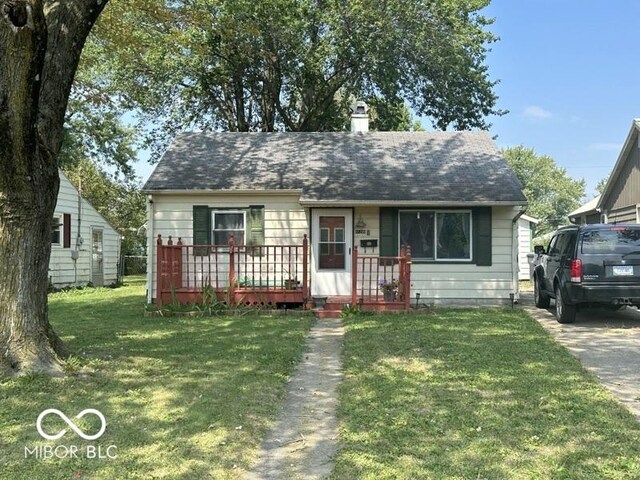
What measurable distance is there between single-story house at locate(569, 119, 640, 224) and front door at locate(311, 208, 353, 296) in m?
10.5

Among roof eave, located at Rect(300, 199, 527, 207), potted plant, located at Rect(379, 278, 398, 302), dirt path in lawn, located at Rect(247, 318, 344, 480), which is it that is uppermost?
roof eave, located at Rect(300, 199, 527, 207)

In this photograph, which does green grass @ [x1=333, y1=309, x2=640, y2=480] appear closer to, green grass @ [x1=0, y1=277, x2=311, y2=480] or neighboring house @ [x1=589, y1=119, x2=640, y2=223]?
green grass @ [x1=0, y1=277, x2=311, y2=480]

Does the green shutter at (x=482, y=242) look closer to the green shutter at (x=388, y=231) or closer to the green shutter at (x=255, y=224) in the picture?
the green shutter at (x=388, y=231)

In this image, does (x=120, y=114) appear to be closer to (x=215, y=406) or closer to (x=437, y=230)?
(x=437, y=230)

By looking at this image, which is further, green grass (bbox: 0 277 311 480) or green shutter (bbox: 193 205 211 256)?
green shutter (bbox: 193 205 211 256)

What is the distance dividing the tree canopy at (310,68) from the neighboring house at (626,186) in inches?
221

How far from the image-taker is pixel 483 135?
1445 centimetres

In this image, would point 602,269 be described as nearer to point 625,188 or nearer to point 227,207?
point 227,207

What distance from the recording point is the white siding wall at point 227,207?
11891mm

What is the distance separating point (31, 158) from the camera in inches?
204

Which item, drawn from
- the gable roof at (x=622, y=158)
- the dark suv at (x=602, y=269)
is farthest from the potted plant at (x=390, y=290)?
the gable roof at (x=622, y=158)

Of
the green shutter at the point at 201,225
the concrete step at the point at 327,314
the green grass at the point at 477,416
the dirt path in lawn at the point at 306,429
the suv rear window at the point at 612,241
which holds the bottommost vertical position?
the dirt path in lawn at the point at 306,429

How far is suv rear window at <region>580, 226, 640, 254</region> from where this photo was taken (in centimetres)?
A: 855

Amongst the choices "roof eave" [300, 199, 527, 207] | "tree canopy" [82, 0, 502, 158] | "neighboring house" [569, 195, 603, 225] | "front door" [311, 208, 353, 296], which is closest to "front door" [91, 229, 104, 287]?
"tree canopy" [82, 0, 502, 158]
